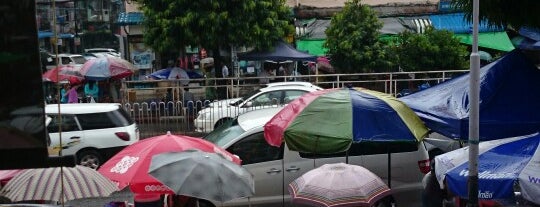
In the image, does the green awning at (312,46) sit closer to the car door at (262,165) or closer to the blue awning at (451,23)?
the blue awning at (451,23)

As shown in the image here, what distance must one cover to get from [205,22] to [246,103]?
4038 mm

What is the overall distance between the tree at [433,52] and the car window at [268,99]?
575 centimetres

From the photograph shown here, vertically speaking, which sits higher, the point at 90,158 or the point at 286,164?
the point at 286,164

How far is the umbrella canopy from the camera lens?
8312mm

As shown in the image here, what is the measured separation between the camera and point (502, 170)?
6516 mm

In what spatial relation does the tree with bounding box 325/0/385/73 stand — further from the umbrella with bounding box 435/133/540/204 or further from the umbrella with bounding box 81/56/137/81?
the umbrella with bounding box 435/133/540/204

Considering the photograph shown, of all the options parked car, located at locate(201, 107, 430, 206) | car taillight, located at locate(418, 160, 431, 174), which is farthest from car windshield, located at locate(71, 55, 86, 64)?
car taillight, located at locate(418, 160, 431, 174)

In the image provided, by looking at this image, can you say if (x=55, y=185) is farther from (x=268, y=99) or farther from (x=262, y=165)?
(x=268, y=99)

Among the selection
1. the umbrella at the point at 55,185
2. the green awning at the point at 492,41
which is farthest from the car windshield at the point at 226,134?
the green awning at the point at 492,41

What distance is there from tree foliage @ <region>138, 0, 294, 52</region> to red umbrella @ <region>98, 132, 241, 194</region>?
1124 centimetres

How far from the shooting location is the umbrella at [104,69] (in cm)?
1867

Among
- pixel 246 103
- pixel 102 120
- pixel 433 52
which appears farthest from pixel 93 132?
pixel 433 52

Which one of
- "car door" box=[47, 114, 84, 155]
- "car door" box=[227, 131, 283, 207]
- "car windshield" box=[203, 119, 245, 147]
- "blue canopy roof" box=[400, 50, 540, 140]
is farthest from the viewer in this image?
"car door" box=[47, 114, 84, 155]

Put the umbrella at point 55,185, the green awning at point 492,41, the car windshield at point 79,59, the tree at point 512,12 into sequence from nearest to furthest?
the umbrella at point 55,185
the tree at point 512,12
the green awning at point 492,41
the car windshield at point 79,59
